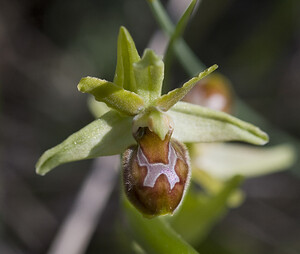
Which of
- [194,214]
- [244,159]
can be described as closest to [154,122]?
[194,214]

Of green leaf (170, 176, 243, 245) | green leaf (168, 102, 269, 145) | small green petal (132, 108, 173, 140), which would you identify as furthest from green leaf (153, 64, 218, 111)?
green leaf (170, 176, 243, 245)

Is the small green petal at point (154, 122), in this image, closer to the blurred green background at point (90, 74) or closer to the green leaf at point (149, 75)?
the green leaf at point (149, 75)

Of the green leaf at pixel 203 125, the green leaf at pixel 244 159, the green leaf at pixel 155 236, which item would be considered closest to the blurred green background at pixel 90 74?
the green leaf at pixel 244 159

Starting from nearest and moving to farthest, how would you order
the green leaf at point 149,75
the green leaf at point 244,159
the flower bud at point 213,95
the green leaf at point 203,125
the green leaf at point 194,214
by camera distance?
the green leaf at point 149,75
the green leaf at point 203,125
the green leaf at point 194,214
the flower bud at point 213,95
the green leaf at point 244,159

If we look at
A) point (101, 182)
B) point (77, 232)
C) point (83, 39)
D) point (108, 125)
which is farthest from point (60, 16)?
point (108, 125)

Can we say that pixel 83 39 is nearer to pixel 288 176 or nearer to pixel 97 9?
pixel 97 9

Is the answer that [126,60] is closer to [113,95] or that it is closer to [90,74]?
[113,95]

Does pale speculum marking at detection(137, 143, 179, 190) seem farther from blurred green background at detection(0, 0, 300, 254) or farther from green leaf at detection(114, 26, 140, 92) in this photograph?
blurred green background at detection(0, 0, 300, 254)
